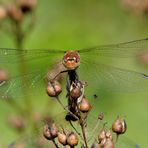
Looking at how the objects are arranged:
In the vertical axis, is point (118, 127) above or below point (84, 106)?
below

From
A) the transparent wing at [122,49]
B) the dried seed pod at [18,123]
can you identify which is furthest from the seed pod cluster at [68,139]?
the dried seed pod at [18,123]

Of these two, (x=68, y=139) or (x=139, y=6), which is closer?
(x=68, y=139)

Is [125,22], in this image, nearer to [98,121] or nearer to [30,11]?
[30,11]

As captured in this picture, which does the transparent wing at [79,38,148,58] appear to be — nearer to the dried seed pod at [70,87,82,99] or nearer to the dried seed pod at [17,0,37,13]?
the dried seed pod at [70,87,82,99]

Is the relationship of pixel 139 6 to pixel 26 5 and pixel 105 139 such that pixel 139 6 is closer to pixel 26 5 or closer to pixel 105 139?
pixel 26 5

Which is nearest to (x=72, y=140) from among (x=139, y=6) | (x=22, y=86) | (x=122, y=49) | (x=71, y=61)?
(x=71, y=61)

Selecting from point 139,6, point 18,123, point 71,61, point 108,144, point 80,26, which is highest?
point 139,6

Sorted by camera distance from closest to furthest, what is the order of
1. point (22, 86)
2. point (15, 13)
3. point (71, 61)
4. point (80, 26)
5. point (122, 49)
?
point (71, 61) < point (22, 86) < point (122, 49) < point (15, 13) < point (80, 26)

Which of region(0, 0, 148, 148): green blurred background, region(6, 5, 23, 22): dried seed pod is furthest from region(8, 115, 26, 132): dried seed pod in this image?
region(0, 0, 148, 148): green blurred background
